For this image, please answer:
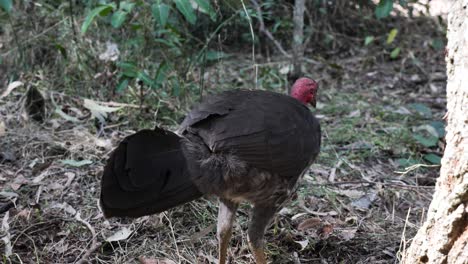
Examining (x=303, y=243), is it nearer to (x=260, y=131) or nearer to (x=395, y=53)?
(x=260, y=131)

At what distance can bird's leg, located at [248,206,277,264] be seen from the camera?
3.45 meters

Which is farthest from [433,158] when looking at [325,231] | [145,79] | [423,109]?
[145,79]

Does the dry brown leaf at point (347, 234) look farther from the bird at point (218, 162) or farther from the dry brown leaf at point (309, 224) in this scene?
the bird at point (218, 162)

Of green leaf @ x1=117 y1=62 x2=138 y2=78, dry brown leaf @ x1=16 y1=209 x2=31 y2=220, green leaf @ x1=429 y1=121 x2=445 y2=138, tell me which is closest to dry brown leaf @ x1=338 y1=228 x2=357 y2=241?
green leaf @ x1=429 y1=121 x2=445 y2=138

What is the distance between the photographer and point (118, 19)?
451 cm

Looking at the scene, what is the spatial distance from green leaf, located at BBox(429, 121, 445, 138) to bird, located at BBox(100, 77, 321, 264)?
220 centimetres

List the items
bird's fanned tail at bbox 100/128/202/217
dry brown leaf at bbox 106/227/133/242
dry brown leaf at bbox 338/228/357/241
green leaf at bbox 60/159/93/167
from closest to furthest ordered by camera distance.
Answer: bird's fanned tail at bbox 100/128/202/217 < dry brown leaf at bbox 106/227/133/242 < dry brown leaf at bbox 338/228/357/241 < green leaf at bbox 60/159/93/167

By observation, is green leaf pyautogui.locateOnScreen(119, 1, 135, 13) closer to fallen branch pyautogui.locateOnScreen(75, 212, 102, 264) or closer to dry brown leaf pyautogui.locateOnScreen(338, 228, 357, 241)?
fallen branch pyautogui.locateOnScreen(75, 212, 102, 264)

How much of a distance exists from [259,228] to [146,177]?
752mm

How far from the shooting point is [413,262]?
8.84ft

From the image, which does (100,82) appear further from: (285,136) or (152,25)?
(285,136)

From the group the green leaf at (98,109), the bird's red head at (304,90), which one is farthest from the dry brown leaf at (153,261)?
the green leaf at (98,109)

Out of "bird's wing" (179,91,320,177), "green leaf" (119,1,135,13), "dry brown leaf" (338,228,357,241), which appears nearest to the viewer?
"bird's wing" (179,91,320,177)

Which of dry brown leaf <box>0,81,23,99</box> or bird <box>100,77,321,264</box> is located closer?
bird <box>100,77,321,264</box>
